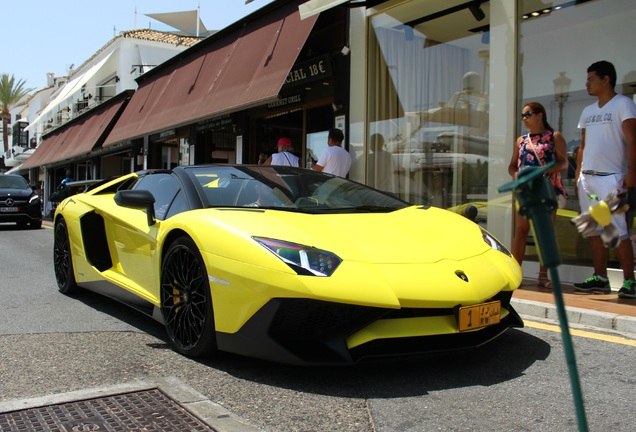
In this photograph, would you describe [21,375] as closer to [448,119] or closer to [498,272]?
[498,272]

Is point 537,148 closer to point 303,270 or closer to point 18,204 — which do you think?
point 303,270

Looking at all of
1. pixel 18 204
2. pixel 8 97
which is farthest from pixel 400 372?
pixel 8 97

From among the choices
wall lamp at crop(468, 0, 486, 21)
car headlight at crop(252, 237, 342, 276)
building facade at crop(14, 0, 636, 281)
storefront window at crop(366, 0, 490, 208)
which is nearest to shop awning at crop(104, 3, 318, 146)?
building facade at crop(14, 0, 636, 281)

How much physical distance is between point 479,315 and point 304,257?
0.95m

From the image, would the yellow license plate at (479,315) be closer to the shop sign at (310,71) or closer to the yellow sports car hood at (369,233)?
the yellow sports car hood at (369,233)

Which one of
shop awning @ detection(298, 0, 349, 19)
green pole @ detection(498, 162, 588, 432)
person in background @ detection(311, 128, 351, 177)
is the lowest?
green pole @ detection(498, 162, 588, 432)

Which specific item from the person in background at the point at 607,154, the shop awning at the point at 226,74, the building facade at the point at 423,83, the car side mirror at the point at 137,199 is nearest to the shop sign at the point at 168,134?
the shop awning at the point at 226,74

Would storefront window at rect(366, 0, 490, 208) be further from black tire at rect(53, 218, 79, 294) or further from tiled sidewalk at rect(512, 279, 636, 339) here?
black tire at rect(53, 218, 79, 294)

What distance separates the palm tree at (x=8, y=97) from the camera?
189 ft

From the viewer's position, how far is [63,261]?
5520mm

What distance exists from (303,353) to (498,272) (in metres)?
1.22

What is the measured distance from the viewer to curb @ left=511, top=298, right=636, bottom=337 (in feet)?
13.2

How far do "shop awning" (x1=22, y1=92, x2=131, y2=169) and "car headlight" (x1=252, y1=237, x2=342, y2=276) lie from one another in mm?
17467

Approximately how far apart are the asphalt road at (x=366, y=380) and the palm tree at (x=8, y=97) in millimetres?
61915
